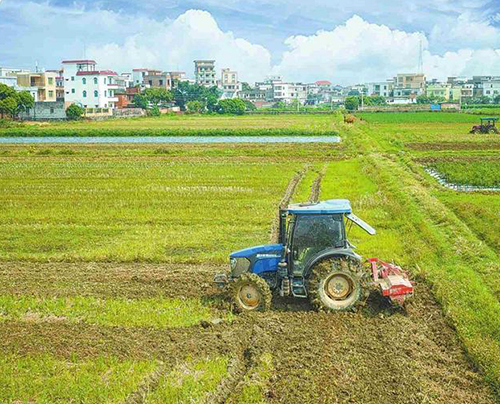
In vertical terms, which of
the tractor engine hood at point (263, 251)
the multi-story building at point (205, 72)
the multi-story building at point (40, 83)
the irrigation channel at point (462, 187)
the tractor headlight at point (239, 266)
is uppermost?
the multi-story building at point (205, 72)

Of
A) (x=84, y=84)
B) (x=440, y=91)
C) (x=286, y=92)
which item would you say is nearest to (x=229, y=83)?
(x=286, y=92)

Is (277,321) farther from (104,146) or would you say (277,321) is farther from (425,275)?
(104,146)

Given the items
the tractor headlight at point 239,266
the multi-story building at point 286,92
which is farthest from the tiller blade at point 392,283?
the multi-story building at point 286,92

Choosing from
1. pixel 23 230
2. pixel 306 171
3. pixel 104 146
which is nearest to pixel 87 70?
pixel 104 146

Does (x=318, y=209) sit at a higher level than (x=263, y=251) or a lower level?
higher

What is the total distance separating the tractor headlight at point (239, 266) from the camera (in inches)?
443

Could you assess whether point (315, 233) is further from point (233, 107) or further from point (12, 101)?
point (233, 107)

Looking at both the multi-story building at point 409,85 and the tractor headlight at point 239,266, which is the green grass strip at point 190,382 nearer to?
the tractor headlight at point 239,266

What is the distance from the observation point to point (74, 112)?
83438mm

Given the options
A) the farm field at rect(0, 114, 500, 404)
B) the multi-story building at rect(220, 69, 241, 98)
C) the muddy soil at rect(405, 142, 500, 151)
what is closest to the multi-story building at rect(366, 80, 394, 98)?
the multi-story building at rect(220, 69, 241, 98)

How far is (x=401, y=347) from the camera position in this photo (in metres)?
9.42

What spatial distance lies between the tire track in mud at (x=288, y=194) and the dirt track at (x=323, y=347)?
5.52 m

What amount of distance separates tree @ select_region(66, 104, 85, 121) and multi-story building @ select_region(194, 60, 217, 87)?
78.4 metres

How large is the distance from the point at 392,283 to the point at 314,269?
1.43m
